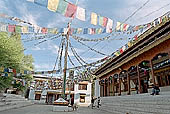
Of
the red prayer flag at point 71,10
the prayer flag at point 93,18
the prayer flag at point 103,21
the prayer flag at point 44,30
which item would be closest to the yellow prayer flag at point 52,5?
the red prayer flag at point 71,10

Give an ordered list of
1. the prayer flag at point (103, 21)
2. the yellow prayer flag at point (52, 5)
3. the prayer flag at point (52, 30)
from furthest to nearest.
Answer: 1. the prayer flag at point (52, 30)
2. the prayer flag at point (103, 21)
3. the yellow prayer flag at point (52, 5)

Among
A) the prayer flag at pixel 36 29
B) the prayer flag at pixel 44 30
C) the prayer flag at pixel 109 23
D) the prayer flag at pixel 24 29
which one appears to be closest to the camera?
the prayer flag at pixel 109 23

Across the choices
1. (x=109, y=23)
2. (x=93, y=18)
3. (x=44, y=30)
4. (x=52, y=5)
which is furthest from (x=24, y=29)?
(x=109, y=23)

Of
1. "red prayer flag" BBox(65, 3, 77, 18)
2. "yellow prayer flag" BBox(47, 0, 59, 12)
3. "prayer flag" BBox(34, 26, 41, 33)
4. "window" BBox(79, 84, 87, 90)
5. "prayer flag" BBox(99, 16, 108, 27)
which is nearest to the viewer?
"yellow prayer flag" BBox(47, 0, 59, 12)

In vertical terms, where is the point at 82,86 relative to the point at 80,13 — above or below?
below

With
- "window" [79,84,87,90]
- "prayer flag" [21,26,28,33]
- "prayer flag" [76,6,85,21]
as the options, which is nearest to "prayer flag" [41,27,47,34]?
"prayer flag" [21,26,28,33]

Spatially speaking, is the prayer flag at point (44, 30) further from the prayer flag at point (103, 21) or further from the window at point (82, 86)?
the window at point (82, 86)

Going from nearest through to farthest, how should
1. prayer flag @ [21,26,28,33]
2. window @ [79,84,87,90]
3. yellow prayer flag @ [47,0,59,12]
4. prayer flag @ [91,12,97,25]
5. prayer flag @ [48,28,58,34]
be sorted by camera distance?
yellow prayer flag @ [47,0,59,12]
prayer flag @ [91,12,97,25]
prayer flag @ [21,26,28,33]
prayer flag @ [48,28,58,34]
window @ [79,84,87,90]

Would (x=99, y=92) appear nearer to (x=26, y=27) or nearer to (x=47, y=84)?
(x=47, y=84)

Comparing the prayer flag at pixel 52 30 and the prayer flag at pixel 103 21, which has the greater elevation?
the prayer flag at pixel 52 30

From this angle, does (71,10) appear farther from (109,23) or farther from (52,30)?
(52,30)

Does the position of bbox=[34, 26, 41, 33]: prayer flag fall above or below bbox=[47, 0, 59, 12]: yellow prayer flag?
above

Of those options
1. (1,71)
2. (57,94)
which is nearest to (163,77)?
(1,71)

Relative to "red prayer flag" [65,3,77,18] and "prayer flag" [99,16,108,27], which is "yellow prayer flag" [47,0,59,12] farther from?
"prayer flag" [99,16,108,27]
